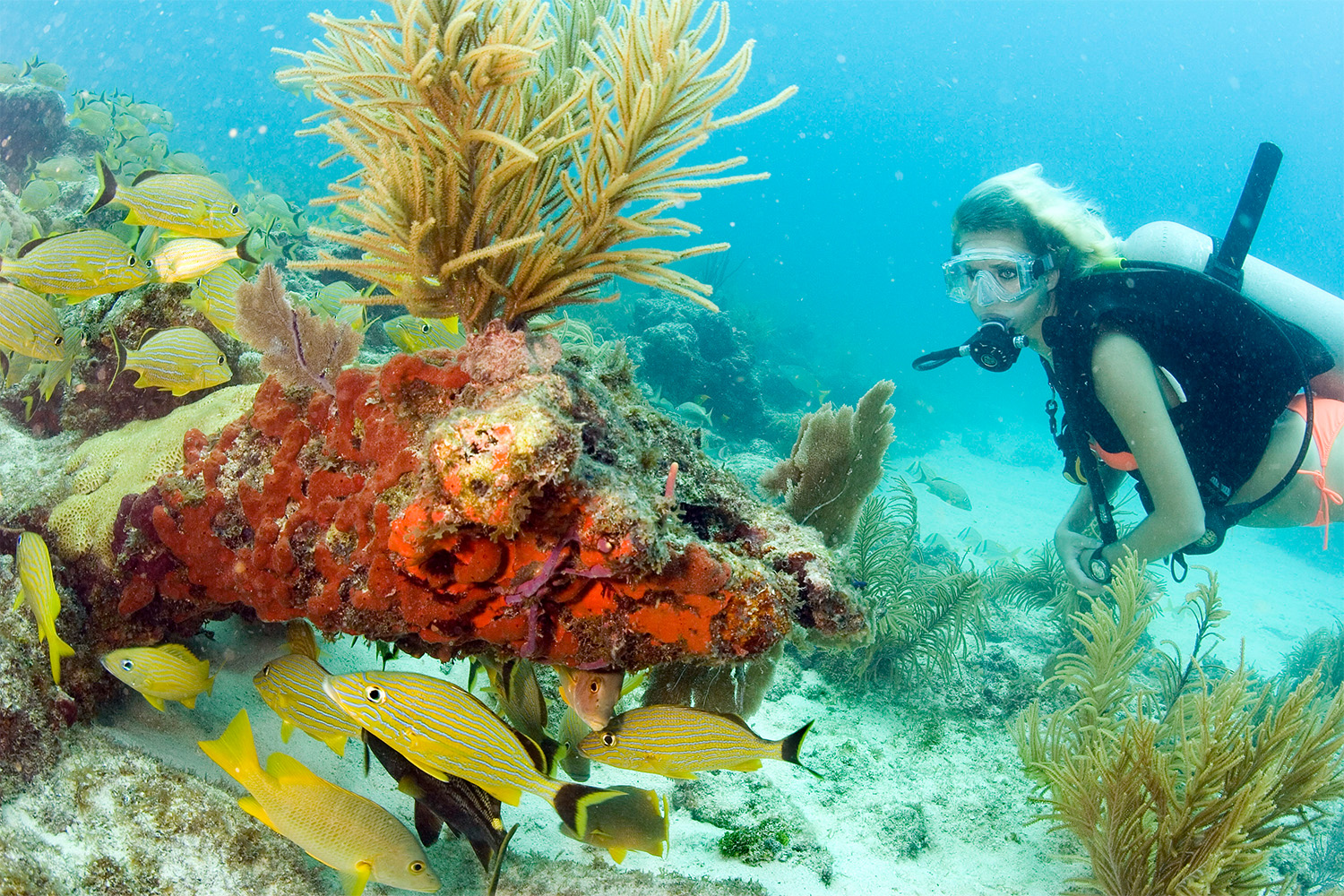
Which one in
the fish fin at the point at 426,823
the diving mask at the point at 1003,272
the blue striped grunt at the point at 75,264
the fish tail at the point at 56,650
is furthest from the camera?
the diving mask at the point at 1003,272

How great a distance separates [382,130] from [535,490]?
1386 mm

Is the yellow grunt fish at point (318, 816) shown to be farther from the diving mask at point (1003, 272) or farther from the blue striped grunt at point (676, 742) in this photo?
the diving mask at point (1003, 272)

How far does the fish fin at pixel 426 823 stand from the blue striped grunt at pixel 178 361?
7.36ft

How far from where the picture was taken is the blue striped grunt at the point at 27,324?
8.98ft

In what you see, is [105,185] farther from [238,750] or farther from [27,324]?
[238,750]

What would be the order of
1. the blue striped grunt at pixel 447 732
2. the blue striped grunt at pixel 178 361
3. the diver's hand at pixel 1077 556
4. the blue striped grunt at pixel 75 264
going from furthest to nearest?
the diver's hand at pixel 1077 556, the blue striped grunt at pixel 178 361, the blue striped grunt at pixel 75 264, the blue striped grunt at pixel 447 732

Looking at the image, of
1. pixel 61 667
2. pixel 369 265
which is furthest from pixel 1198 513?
pixel 61 667

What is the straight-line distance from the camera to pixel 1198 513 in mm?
3949

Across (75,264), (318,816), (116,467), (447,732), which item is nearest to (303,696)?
(318,816)

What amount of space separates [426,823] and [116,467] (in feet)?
6.77

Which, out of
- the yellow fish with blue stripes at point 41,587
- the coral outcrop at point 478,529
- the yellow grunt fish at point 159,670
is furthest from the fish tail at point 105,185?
the yellow grunt fish at point 159,670

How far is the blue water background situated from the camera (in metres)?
75.4

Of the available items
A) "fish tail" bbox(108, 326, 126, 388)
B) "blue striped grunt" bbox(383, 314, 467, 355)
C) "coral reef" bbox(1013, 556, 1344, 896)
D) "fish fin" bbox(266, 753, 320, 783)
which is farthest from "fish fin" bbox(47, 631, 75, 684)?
"coral reef" bbox(1013, 556, 1344, 896)

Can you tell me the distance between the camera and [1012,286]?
4.44 meters
